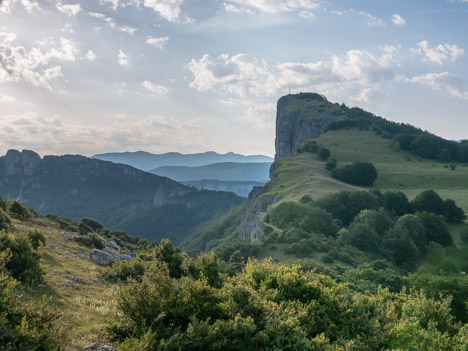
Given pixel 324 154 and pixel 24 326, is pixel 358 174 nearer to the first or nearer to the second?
pixel 324 154

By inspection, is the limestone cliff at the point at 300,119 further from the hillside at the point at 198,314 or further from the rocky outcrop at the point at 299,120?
the hillside at the point at 198,314

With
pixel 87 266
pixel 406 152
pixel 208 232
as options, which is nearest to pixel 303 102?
pixel 406 152

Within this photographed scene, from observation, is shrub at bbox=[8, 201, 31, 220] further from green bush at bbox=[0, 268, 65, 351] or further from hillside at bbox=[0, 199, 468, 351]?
green bush at bbox=[0, 268, 65, 351]

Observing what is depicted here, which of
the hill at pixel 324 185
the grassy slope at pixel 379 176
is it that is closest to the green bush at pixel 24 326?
the hill at pixel 324 185

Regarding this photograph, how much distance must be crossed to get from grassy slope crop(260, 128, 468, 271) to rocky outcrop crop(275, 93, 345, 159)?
26.4 m

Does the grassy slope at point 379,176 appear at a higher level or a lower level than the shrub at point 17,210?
higher

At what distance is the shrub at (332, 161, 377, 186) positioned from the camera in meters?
73.3

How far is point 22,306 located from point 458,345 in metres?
12.3

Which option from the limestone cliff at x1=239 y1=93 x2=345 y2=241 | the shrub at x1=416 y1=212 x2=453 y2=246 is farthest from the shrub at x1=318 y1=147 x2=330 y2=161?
the shrub at x1=416 y1=212 x2=453 y2=246

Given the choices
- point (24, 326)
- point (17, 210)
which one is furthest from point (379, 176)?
point (24, 326)

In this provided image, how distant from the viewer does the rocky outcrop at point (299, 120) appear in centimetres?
14712

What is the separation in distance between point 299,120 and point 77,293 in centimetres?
15404

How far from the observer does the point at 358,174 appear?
73.7 metres

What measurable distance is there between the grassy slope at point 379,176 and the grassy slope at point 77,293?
20.6m
